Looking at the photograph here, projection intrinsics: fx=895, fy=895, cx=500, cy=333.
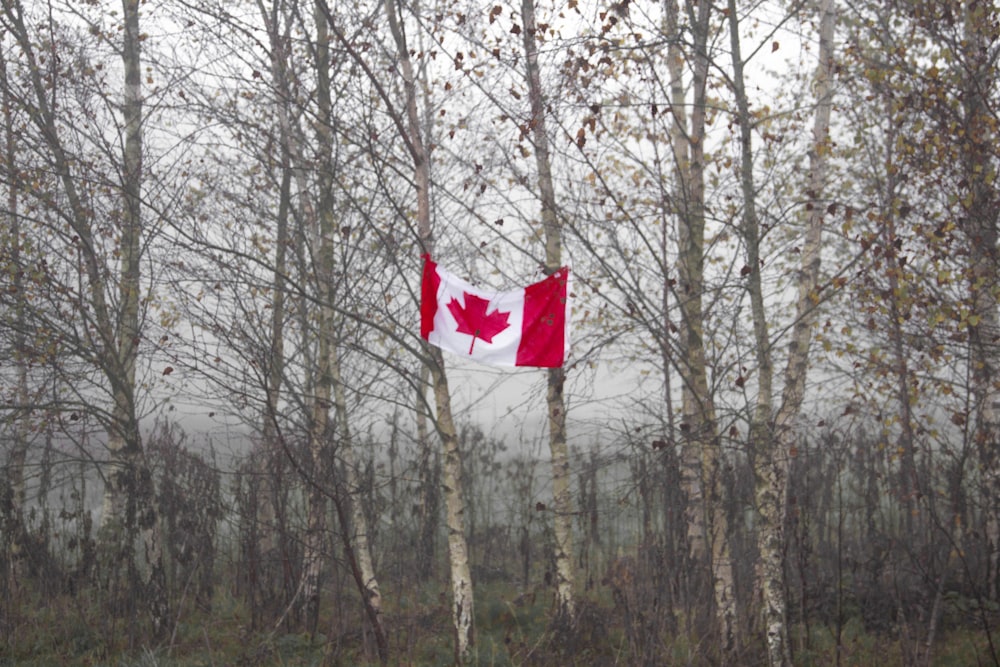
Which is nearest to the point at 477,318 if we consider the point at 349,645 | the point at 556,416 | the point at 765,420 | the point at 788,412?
the point at 556,416

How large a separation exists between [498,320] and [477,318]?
17 cm

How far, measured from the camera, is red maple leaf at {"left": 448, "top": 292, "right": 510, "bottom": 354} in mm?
7309

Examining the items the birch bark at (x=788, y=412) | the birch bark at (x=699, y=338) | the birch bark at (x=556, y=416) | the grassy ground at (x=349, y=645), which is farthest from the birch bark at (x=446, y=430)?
the birch bark at (x=788, y=412)

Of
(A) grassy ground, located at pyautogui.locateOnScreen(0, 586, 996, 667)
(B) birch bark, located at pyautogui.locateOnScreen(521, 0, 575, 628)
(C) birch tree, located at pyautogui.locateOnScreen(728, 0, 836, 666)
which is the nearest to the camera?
(C) birch tree, located at pyautogui.locateOnScreen(728, 0, 836, 666)

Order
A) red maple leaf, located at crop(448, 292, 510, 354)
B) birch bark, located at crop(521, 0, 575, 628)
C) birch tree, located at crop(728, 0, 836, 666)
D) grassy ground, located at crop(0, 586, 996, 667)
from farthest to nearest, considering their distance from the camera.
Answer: birch bark, located at crop(521, 0, 575, 628) → grassy ground, located at crop(0, 586, 996, 667) → red maple leaf, located at crop(448, 292, 510, 354) → birch tree, located at crop(728, 0, 836, 666)

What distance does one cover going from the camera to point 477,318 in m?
7.35

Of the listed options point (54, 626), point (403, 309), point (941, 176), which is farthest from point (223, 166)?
point (941, 176)

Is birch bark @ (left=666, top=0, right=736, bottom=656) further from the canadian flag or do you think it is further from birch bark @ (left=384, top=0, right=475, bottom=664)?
birch bark @ (left=384, top=0, right=475, bottom=664)

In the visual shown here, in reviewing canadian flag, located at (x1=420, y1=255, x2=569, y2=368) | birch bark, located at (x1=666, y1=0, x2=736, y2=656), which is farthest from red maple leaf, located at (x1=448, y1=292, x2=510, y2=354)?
birch bark, located at (x1=666, y1=0, x2=736, y2=656)

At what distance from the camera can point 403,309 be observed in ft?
29.8

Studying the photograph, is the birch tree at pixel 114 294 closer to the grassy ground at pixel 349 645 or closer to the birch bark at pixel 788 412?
the grassy ground at pixel 349 645

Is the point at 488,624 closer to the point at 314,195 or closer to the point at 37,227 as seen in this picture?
the point at 314,195

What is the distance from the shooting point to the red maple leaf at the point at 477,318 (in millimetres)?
7309

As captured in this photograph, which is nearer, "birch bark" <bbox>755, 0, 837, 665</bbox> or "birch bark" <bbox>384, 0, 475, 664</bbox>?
"birch bark" <bbox>755, 0, 837, 665</bbox>
